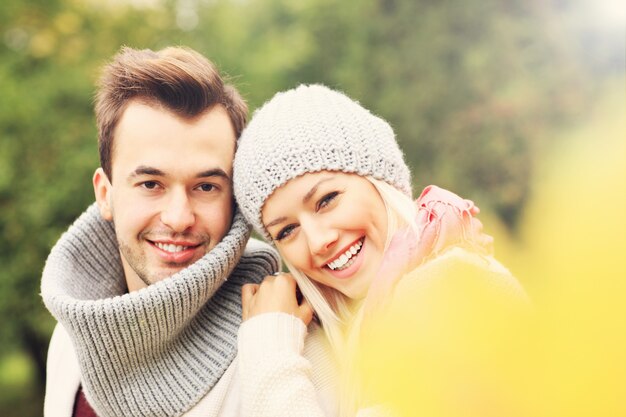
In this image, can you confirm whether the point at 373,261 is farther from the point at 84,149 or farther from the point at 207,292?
A: the point at 84,149

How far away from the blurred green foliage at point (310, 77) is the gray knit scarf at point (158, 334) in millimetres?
4348

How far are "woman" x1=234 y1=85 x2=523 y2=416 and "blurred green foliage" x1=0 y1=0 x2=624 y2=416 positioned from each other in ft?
13.6

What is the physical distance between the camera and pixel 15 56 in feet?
26.1

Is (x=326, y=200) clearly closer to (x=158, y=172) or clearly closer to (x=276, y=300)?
(x=276, y=300)

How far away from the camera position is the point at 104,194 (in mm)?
2631

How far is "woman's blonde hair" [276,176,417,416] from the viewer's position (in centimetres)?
208

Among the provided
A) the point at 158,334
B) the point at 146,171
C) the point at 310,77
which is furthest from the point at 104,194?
the point at 310,77

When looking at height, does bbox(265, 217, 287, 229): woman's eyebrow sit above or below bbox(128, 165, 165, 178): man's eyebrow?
below

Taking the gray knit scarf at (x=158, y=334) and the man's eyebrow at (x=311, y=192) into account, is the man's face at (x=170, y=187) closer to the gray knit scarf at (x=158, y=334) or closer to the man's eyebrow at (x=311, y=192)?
the gray knit scarf at (x=158, y=334)

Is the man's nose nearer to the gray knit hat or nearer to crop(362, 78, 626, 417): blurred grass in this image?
the gray knit hat

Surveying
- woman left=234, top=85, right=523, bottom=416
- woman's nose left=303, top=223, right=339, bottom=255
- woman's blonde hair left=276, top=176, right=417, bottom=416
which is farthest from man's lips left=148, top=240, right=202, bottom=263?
woman's nose left=303, top=223, right=339, bottom=255

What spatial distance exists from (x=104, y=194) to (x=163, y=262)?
44 cm

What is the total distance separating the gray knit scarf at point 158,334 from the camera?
7.18 feet

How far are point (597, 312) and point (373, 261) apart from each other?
169cm
